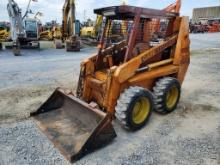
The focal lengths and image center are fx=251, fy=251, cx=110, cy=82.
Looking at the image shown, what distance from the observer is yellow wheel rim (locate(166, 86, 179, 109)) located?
5268mm

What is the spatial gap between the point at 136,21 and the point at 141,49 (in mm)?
690

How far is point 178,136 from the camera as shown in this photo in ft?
14.3

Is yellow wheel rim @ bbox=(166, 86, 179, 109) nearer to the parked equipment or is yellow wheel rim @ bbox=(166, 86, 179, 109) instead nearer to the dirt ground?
the dirt ground

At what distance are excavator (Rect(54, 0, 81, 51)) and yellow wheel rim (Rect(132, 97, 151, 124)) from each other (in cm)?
1228

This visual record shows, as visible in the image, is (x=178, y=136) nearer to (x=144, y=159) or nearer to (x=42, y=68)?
(x=144, y=159)

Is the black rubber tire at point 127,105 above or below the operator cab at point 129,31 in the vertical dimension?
below

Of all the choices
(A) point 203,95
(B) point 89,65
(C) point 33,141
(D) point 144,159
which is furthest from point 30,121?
(A) point 203,95

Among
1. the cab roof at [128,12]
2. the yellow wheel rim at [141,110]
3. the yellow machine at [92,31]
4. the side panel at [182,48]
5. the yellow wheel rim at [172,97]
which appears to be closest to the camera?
the cab roof at [128,12]

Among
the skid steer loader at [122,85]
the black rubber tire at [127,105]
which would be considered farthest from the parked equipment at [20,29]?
the black rubber tire at [127,105]

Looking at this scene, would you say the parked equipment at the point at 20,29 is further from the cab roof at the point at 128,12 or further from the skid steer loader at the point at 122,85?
the cab roof at the point at 128,12

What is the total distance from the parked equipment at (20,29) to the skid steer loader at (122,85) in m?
10.3

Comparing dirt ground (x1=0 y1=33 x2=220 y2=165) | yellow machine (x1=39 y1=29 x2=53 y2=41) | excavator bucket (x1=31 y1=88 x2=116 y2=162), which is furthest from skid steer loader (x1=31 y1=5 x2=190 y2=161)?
yellow machine (x1=39 y1=29 x2=53 y2=41)

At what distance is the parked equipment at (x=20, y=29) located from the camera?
1608 cm

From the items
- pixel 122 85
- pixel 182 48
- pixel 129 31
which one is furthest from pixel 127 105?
pixel 182 48
